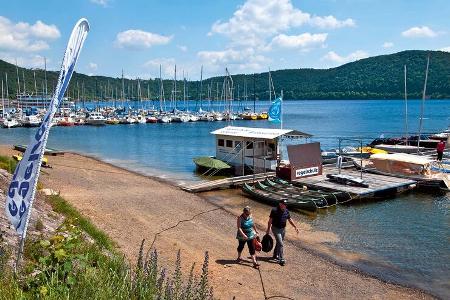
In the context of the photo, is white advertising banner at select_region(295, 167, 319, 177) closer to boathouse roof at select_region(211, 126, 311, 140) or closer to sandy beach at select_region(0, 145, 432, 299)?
boathouse roof at select_region(211, 126, 311, 140)

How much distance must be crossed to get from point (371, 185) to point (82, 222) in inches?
778

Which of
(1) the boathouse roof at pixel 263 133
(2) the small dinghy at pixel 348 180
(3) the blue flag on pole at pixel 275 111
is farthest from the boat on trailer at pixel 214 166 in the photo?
(2) the small dinghy at pixel 348 180

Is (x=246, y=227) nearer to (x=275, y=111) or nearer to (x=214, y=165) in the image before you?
(x=214, y=165)

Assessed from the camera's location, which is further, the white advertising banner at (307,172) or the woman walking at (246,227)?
the white advertising banner at (307,172)

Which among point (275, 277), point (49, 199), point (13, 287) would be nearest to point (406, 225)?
point (275, 277)

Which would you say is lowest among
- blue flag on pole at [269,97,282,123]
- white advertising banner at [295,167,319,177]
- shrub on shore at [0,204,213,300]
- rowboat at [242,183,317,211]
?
rowboat at [242,183,317,211]

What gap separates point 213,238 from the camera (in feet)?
58.0

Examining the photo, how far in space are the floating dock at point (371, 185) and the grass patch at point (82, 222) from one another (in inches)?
642

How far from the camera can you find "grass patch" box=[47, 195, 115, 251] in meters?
13.8

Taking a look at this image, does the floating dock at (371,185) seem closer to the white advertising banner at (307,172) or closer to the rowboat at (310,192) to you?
the white advertising banner at (307,172)

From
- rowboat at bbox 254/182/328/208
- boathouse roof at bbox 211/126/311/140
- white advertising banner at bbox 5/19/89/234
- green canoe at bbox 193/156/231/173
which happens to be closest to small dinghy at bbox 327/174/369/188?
rowboat at bbox 254/182/328/208

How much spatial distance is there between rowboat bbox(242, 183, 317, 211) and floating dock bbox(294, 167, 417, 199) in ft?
12.3

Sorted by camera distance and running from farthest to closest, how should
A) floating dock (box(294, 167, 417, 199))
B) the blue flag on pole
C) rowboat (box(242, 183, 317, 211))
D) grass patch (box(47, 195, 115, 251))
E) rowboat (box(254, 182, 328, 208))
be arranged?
the blue flag on pole
floating dock (box(294, 167, 417, 199))
rowboat (box(254, 182, 328, 208))
rowboat (box(242, 183, 317, 211))
grass patch (box(47, 195, 115, 251))

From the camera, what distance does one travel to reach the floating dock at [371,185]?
27.4m
